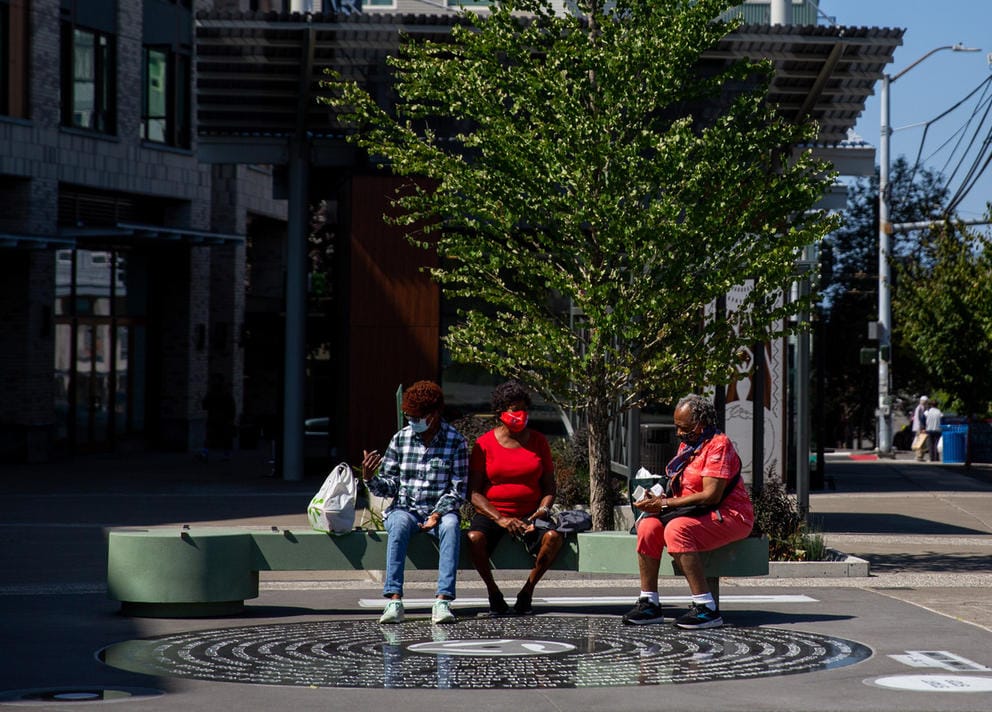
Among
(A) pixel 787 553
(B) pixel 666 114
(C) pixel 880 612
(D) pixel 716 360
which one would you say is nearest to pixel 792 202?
(D) pixel 716 360

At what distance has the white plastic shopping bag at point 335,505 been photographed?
36.5ft

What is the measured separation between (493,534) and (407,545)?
0.63m

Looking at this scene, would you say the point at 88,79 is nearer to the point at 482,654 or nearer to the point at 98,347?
the point at 98,347

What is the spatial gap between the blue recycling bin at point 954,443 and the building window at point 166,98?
20.2 m

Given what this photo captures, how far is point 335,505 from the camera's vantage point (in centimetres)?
1115

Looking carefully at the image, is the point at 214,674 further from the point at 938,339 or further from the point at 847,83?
the point at 938,339

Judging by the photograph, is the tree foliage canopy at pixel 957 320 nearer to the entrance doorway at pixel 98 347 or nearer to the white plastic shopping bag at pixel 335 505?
the entrance doorway at pixel 98 347

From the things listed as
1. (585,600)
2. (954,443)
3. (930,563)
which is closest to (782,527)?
(930,563)

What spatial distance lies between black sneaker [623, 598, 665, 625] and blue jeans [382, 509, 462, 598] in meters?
1.16

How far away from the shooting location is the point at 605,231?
13.6 meters

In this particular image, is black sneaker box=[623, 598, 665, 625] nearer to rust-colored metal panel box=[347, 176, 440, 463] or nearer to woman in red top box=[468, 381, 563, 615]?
woman in red top box=[468, 381, 563, 615]

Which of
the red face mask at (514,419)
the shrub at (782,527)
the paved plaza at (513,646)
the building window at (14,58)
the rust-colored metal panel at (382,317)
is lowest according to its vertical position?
the paved plaza at (513,646)

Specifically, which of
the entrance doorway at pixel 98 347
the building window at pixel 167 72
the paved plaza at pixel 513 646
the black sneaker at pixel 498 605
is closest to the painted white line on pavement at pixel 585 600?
the paved plaza at pixel 513 646

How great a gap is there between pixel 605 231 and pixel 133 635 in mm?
5489
